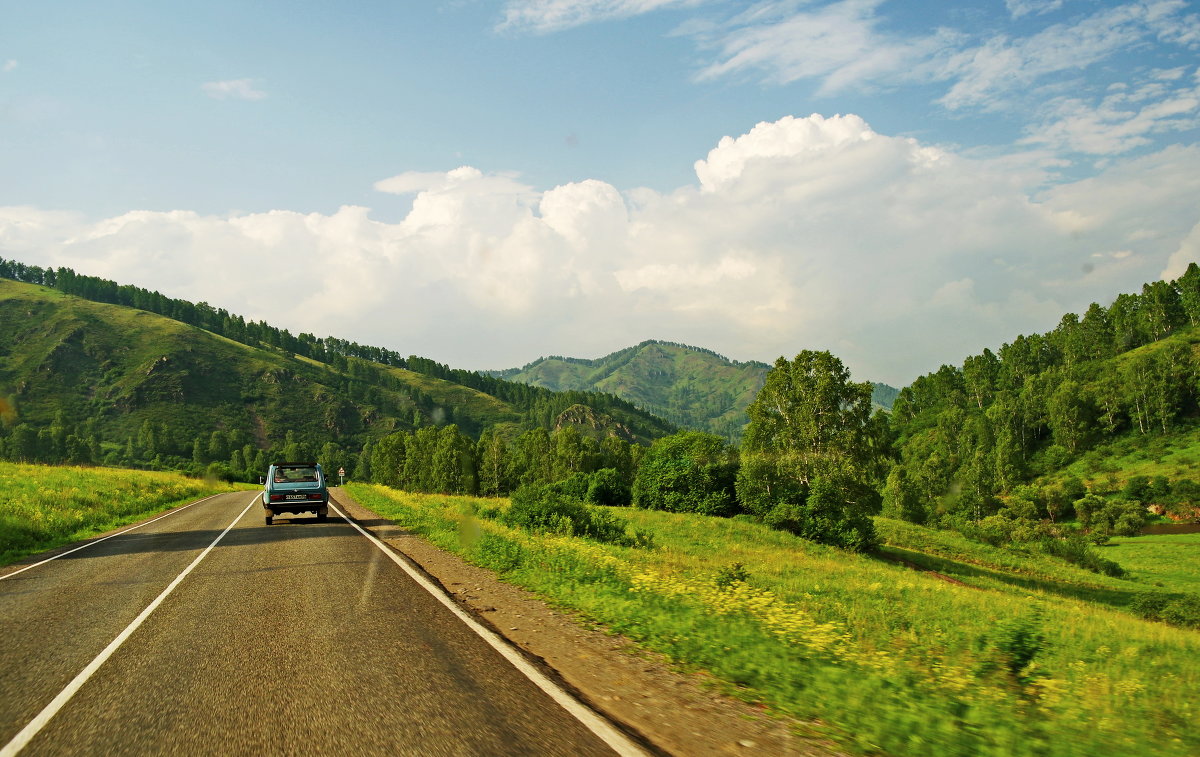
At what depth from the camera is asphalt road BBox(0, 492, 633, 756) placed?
5500mm

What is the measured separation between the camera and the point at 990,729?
5.88 m

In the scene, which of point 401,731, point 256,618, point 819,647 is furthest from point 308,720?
point 819,647

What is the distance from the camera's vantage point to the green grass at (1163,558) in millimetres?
53375

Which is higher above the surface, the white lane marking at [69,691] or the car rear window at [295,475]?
the car rear window at [295,475]

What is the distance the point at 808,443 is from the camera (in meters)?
52.2

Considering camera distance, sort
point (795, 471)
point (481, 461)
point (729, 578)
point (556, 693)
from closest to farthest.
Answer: point (556, 693) < point (729, 578) < point (795, 471) < point (481, 461)

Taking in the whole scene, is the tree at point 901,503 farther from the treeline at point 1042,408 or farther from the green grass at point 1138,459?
the green grass at point 1138,459

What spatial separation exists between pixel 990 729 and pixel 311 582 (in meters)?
12.3

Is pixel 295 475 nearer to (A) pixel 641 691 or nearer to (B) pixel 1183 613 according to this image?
(A) pixel 641 691

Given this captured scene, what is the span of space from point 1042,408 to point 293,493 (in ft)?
549

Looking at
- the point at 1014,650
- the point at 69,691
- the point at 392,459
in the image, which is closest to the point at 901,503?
the point at 392,459

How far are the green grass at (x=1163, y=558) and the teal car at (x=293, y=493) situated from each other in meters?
61.1

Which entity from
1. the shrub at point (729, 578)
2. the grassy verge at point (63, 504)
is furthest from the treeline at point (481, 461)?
the shrub at point (729, 578)

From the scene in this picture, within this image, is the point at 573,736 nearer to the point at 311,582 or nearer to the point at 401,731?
the point at 401,731
